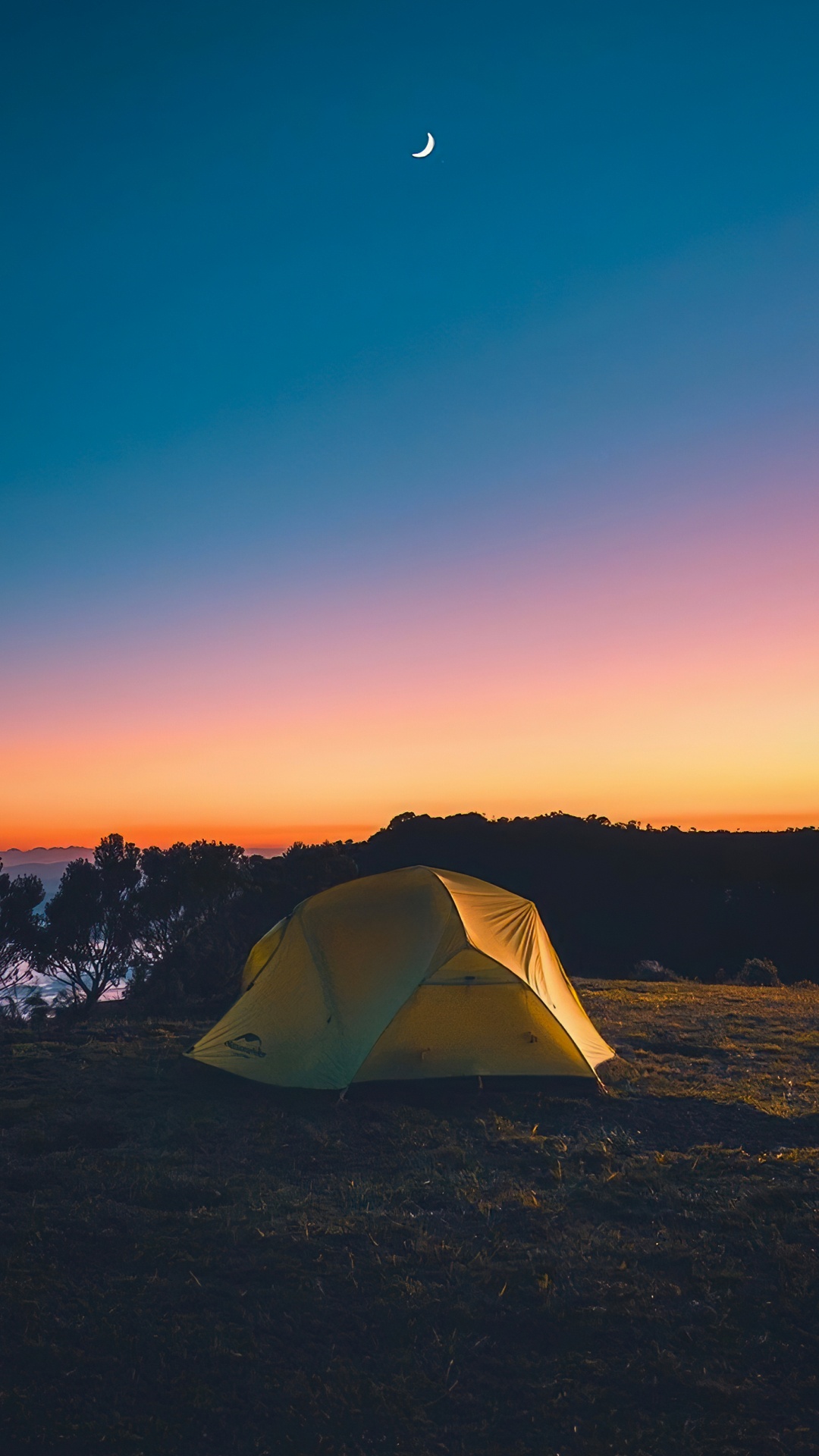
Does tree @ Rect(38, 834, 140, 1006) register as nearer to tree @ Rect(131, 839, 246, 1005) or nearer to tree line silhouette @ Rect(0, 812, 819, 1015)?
tree line silhouette @ Rect(0, 812, 819, 1015)

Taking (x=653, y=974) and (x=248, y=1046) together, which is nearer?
(x=248, y=1046)

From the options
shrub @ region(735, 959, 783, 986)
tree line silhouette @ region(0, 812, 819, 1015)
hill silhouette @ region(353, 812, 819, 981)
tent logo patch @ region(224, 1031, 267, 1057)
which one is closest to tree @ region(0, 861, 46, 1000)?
tree line silhouette @ region(0, 812, 819, 1015)

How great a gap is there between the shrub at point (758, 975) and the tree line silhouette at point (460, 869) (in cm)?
37

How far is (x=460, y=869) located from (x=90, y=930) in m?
23.2

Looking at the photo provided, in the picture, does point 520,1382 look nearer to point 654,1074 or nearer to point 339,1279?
point 339,1279

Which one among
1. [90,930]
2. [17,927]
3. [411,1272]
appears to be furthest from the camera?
[90,930]

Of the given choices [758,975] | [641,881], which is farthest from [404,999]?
[641,881]

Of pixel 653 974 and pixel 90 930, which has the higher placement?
pixel 90 930

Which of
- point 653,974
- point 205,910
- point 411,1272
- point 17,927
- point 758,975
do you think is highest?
point 205,910

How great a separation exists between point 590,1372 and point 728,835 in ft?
137

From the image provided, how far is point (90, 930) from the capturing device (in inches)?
862

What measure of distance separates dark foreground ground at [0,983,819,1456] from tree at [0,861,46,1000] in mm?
12445

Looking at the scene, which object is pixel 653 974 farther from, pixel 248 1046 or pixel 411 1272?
pixel 411 1272

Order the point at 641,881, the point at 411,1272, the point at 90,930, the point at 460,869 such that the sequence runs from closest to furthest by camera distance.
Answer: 1. the point at 411,1272
2. the point at 90,930
3. the point at 641,881
4. the point at 460,869
